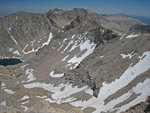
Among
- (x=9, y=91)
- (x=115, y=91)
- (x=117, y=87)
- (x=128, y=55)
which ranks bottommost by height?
(x=9, y=91)

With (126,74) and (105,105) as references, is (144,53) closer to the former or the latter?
(126,74)

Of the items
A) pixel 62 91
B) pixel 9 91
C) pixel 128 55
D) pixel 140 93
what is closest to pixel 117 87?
pixel 140 93

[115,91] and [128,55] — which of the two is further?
[128,55]

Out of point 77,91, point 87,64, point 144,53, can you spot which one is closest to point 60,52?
point 87,64

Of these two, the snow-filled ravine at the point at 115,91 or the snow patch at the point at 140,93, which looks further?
the snow-filled ravine at the point at 115,91

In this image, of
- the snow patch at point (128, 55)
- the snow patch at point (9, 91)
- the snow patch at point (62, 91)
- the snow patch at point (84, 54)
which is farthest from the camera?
the snow patch at point (84, 54)

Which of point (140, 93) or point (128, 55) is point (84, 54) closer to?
point (128, 55)

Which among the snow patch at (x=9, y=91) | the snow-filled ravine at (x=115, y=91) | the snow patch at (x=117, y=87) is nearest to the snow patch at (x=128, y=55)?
the snow-filled ravine at (x=115, y=91)

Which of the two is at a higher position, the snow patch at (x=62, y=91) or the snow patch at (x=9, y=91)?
the snow patch at (x=62, y=91)

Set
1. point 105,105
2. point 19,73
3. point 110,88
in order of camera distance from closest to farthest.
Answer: point 105,105 → point 110,88 → point 19,73

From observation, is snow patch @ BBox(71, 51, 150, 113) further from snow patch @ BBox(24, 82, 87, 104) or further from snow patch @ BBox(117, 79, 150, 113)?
snow patch @ BBox(24, 82, 87, 104)

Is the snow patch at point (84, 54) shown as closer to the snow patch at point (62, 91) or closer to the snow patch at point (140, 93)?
the snow patch at point (62, 91)
